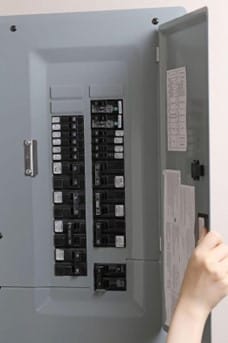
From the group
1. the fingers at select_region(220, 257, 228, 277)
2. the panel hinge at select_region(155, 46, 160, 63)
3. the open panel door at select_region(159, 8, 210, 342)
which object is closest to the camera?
the fingers at select_region(220, 257, 228, 277)

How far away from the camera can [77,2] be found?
59.1 inches

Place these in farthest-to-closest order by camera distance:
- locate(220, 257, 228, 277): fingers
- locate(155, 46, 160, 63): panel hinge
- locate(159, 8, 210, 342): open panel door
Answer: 1. locate(155, 46, 160, 63): panel hinge
2. locate(159, 8, 210, 342): open panel door
3. locate(220, 257, 228, 277): fingers

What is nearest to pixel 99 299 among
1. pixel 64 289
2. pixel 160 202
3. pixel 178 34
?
pixel 64 289

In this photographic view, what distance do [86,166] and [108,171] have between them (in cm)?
6

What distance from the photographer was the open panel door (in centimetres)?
119

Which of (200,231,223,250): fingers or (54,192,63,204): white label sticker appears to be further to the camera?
(54,192,63,204): white label sticker

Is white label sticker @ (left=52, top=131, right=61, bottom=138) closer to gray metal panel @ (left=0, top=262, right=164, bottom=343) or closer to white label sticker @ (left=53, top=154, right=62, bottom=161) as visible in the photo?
white label sticker @ (left=53, top=154, right=62, bottom=161)

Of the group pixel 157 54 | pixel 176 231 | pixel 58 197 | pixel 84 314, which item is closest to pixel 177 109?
pixel 157 54

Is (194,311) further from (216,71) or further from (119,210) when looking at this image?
(216,71)

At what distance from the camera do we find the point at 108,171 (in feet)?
4.71

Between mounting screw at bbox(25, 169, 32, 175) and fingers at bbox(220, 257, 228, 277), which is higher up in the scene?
mounting screw at bbox(25, 169, 32, 175)

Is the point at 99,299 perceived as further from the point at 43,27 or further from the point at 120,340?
the point at 43,27

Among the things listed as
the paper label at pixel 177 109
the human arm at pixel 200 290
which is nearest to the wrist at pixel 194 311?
the human arm at pixel 200 290

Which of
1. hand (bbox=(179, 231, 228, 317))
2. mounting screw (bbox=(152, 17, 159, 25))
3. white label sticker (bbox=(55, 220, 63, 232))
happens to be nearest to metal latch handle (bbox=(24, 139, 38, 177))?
white label sticker (bbox=(55, 220, 63, 232))
